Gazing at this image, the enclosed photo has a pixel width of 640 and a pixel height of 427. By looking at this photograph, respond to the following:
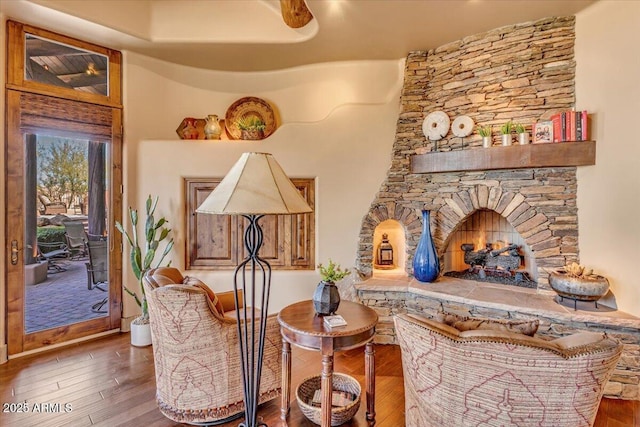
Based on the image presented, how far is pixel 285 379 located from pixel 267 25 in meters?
3.59

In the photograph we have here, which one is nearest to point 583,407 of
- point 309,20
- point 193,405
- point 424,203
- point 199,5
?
point 193,405

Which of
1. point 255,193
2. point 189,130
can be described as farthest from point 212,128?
point 255,193

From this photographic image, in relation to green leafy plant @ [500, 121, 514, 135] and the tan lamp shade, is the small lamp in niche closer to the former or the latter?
green leafy plant @ [500, 121, 514, 135]

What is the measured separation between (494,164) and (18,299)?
4.83m

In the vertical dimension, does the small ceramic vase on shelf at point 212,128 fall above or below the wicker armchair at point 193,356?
above

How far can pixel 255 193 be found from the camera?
5.59ft

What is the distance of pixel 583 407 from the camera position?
1.30 m

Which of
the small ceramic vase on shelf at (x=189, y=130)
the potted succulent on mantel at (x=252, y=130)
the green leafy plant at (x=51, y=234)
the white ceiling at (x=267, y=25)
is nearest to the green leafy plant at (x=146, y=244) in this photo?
the green leafy plant at (x=51, y=234)

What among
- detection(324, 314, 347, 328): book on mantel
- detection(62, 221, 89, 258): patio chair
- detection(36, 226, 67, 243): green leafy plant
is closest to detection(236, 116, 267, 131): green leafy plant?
detection(62, 221, 89, 258): patio chair

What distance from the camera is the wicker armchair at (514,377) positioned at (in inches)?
50.2

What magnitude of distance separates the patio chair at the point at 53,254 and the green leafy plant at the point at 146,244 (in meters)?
0.57

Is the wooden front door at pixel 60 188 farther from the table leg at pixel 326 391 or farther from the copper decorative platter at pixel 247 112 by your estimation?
the table leg at pixel 326 391

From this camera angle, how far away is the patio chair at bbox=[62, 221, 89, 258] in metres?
3.56

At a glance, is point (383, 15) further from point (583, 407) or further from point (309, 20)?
point (583, 407)
